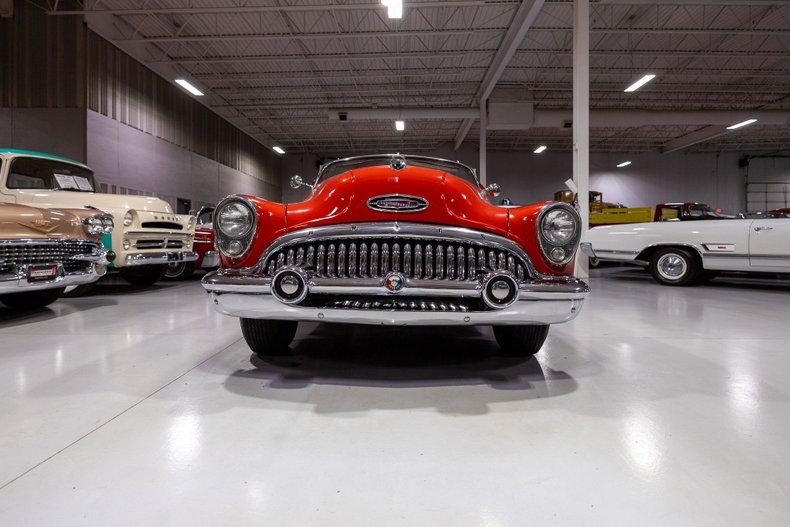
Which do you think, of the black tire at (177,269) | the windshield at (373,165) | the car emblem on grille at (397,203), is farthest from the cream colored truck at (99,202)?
the car emblem on grille at (397,203)

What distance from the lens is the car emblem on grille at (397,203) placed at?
6.85 feet

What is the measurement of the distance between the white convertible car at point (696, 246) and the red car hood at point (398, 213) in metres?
4.85

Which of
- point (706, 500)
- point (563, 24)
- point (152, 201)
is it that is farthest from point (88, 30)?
point (706, 500)

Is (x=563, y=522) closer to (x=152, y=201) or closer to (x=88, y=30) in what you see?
(x=152, y=201)

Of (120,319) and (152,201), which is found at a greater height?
(152,201)

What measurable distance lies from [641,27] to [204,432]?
1118cm

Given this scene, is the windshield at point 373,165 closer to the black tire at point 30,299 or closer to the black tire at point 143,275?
the black tire at point 30,299

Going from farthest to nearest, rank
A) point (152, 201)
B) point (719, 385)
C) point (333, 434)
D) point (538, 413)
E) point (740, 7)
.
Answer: point (740, 7), point (152, 201), point (719, 385), point (538, 413), point (333, 434)

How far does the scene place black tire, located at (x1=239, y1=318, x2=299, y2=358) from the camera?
2.34m

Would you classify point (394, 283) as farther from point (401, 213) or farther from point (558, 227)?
point (558, 227)

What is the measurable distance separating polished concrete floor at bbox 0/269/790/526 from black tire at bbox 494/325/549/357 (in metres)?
0.09

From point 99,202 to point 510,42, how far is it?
8229 millimetres

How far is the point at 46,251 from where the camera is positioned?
3.64m

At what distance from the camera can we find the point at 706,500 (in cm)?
115
